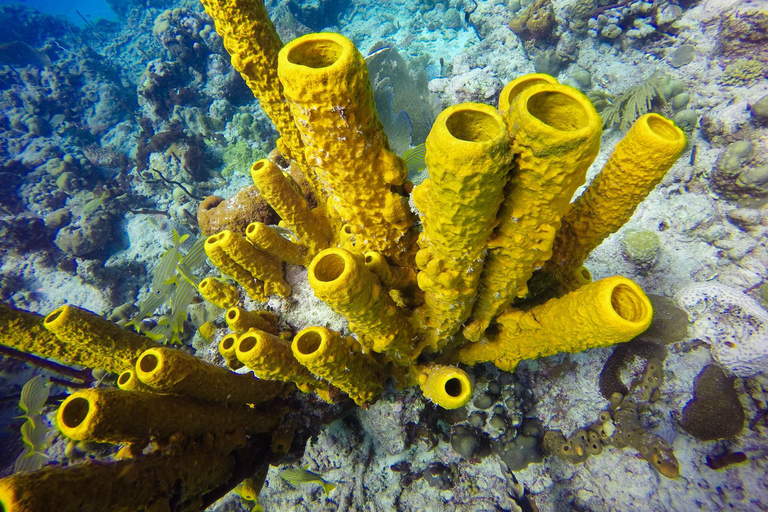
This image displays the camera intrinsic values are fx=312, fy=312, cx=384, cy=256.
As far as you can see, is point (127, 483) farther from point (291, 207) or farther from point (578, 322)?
point (578, 322)

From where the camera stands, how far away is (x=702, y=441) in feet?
9.66

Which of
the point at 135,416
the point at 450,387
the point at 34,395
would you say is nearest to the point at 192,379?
the point at 135,416

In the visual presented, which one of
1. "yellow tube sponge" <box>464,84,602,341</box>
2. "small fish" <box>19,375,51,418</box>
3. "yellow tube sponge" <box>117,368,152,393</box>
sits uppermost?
"yellow tube sponge" <box>464,84,602,341</box>

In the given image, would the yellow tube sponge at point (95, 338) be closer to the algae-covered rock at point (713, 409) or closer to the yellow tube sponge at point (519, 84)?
the yellow tube sponge at point (519, 84)

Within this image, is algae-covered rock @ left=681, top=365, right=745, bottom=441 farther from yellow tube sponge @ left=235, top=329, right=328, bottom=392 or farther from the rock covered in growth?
yellow tube sponge @ left=235, top=329, right=328, bottom=392

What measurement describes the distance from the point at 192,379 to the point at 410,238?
154cm

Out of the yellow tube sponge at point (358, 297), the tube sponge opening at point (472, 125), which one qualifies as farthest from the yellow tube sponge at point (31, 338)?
the tube sponge opening at point (472, 125)

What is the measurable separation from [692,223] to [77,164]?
16229 mm

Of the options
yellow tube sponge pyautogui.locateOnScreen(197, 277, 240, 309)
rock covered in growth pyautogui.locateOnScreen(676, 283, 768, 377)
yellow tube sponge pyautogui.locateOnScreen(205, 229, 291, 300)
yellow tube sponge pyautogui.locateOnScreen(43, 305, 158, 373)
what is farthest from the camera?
yellow tube sponge pyautogui.locateOnScreen(197, 277, 240, 309)

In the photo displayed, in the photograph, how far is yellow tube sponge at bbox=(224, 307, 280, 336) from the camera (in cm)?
234

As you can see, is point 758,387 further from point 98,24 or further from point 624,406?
point 98,24

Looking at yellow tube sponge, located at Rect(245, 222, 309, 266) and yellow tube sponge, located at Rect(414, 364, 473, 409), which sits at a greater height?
yellow tube sponge, located at Rect(245, 222, 309, 266)

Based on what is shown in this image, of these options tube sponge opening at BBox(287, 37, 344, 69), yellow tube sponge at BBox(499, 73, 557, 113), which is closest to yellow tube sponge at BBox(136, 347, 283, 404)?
tube sponge opening at BBox(287, 37, 344, 69)

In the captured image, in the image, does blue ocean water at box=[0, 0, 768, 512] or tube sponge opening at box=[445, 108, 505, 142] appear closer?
tube sponge opening at box=[445, 108, 505, 142]
